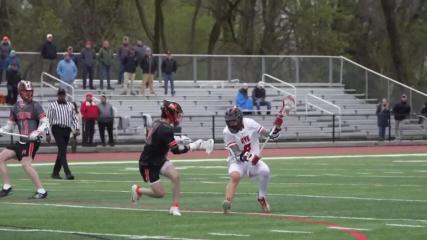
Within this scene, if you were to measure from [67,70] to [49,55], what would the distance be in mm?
919

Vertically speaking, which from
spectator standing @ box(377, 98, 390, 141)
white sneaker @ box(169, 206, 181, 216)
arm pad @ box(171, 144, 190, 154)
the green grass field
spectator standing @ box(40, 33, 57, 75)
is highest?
spectator standing @ box(40, 33, 57, 75)

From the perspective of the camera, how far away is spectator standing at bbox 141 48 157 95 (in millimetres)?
44125

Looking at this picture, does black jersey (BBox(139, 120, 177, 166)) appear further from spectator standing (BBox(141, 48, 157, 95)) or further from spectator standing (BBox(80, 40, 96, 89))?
spectator standing (BBox(141, 48, 157, 95))

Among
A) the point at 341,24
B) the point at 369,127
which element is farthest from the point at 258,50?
the point at 369,127

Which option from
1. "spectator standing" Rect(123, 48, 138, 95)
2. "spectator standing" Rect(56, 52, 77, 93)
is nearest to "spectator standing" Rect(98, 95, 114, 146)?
"spectator standing" Rect(56, 52, 77, 93)

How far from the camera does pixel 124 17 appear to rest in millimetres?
63781

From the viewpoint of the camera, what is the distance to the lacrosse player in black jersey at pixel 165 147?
15344 mm

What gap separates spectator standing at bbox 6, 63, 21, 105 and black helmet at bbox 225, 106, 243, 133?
24.7 meters

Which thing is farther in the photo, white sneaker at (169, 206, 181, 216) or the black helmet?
the black helmet

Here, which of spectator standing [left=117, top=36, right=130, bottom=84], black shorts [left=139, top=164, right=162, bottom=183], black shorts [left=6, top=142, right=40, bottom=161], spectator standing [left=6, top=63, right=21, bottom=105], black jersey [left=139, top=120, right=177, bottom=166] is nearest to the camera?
black jersey [left=139, top=120, right=177, bottom=166]

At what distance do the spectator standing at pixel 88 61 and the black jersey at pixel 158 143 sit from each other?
1074 inches

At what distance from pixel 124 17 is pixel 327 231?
51.2 m

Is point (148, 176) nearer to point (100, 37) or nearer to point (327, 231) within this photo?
point (327, 231)

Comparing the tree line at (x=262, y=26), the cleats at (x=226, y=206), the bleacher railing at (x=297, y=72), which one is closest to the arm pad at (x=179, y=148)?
the cleats at (x=226, y=206)
